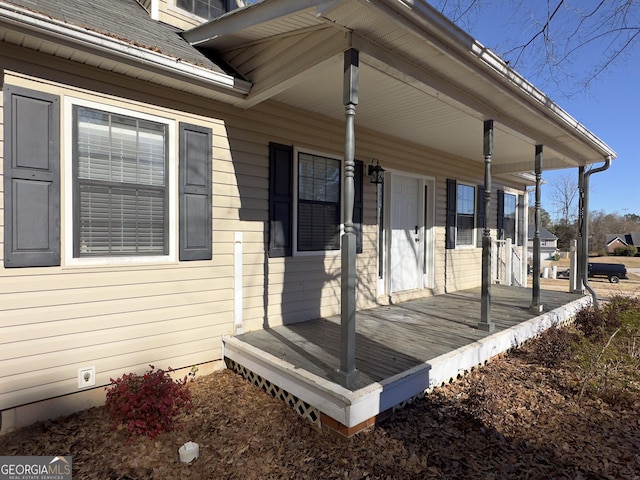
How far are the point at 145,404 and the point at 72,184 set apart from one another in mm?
1829

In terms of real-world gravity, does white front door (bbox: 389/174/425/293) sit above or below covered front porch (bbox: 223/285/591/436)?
above

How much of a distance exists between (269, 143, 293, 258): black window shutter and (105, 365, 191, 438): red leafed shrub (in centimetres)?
180

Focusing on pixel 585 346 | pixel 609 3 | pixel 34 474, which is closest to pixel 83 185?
pixel 34 474

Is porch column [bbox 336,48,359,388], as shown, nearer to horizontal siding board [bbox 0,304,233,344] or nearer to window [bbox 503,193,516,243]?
horizontal siding board [bbox 0,304,233,344]

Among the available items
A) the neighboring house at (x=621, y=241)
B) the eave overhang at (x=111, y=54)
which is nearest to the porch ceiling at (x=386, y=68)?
the eave overhang at (x=111, y=54)

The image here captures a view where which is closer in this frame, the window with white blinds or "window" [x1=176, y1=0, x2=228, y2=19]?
the window with white blinds

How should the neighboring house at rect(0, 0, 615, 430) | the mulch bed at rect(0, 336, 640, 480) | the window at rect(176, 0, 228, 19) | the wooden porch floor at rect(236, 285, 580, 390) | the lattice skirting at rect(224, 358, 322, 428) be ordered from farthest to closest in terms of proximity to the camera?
the window at rect(176, 0, 228, 19)
the wooden porch floor at rect(236, 285, 580, 390)
the lattice skirting at rect(224, 358, 322, 428)
the neighboring house at rect(0, 0, 615, 430)
the mulch bed at rect(0, 336, 640, 480)

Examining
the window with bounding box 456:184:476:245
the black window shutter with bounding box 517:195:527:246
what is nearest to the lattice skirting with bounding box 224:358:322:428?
the window with bounding box 456:184:476:245

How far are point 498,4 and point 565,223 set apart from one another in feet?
143

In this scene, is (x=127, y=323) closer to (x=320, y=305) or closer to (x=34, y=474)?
(x=34, y=474)

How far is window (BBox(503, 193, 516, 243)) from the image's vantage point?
886 centimetres

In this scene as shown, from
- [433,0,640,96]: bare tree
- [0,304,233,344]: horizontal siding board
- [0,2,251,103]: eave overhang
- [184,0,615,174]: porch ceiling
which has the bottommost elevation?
[0,304,233,344]: horizontal siding board

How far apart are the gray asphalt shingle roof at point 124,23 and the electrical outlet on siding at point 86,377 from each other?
2.69 metres

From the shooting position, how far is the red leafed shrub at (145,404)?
260cm
